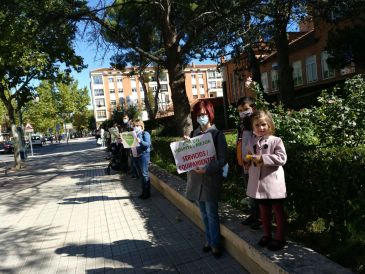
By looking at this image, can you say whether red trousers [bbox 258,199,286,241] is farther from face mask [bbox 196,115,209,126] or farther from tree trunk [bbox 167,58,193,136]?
tree trunk [bbox 167,58,193,136]

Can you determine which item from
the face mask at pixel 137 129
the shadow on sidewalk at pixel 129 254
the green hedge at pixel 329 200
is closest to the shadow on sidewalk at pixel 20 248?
the shadow on sidewalk at pixel 129 254

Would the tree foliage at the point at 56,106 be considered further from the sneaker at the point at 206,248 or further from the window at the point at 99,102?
the sneaker at the point at 206,248

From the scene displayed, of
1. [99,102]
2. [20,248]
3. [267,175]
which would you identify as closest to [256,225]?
[267,175]

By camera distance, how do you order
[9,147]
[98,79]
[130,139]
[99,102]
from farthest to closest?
[99,102] < [98,79] < [9,147] < [130,139]

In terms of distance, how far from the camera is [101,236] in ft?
19.9

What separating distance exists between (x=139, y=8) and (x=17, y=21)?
459 centimetres

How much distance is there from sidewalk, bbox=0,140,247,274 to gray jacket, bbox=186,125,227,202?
783mm

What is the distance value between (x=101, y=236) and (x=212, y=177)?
2.51m

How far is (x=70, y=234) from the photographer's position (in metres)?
6.39

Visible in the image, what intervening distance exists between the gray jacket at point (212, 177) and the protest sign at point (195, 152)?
0.21ft

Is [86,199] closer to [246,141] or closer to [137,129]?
[137,129]

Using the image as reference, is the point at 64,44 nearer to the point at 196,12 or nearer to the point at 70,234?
the point at 196,12

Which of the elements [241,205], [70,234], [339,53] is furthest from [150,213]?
[339,53]

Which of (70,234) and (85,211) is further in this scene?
(85,211)
